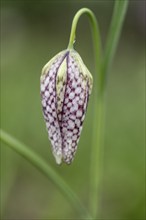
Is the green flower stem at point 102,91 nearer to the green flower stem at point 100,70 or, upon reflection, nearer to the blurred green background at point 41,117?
the green flower stem at point 100,70

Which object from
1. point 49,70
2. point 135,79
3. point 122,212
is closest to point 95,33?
point 49,70

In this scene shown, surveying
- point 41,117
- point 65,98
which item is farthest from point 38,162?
point 41,117

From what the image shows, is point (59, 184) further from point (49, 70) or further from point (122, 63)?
point (122, 63)

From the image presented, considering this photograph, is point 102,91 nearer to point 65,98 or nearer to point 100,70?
point 100,70

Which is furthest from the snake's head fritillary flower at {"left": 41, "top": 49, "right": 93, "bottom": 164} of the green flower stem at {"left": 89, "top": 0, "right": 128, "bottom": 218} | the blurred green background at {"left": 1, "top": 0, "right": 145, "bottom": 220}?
the blurred green background at {"left": 1, "top": 0, "right": 145, "bottom": 220}

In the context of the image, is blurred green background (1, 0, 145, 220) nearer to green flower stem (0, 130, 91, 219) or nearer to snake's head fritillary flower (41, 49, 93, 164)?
green flower stem (0, 130, 91, 219)

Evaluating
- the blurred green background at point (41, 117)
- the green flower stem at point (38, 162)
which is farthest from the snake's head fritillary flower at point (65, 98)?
the blurred green background at point (41, 117)
